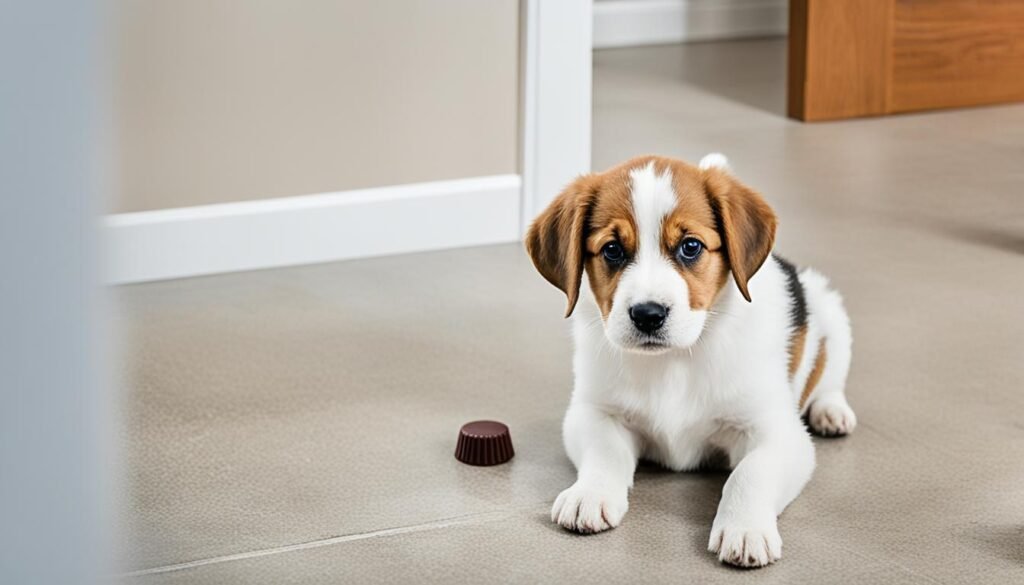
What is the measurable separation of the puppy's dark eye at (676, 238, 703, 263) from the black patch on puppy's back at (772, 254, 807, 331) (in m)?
0.25

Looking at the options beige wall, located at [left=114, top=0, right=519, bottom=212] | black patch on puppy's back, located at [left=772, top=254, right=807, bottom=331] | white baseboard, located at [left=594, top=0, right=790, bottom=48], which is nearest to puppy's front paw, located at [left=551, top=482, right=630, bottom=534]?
black patch on puppy's back, located at [left=772, top=254, right=807, bottom=331]

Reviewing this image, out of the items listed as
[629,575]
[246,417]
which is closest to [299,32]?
[246,417]

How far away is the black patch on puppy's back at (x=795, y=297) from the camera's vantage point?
6.28 ft

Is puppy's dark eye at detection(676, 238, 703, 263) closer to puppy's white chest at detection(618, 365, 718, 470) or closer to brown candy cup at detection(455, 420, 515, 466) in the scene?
puppy's white chest at detection(618, 365, 718, 470)

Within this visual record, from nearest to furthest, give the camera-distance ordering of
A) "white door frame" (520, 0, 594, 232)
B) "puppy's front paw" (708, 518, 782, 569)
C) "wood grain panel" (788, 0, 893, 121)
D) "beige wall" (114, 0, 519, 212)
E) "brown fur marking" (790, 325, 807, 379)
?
"puppy's front paw" (708, 518, 782, 569)
"brown fur marking" (790, 325, 807, 379)
"beige wall" (114, 0, 519, 212)
"white door frame" (520, 0, 594, 232)
"wood grain panel" (788, 0, 893, 121)

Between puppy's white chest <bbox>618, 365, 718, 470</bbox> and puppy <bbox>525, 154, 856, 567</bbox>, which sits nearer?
puppy <bbox>525, 154, 856, 567</bbox>

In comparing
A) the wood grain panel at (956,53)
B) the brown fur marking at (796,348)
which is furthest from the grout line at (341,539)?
the wood grain panel at (956,53)

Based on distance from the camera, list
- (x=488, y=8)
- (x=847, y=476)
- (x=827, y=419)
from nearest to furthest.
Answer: (x=847, y=476) → (x=827, y=419) → (x=488, y=8)

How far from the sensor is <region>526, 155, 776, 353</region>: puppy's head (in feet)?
5.53

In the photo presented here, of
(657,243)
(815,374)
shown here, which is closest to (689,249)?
(657,243)

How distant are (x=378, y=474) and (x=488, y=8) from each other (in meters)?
1.49

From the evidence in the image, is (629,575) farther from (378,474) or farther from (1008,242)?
(1008,242)

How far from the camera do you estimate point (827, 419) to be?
2.10 meters

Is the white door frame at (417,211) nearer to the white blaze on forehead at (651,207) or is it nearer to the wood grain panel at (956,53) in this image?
the white blaze on forehead at (651,207)
